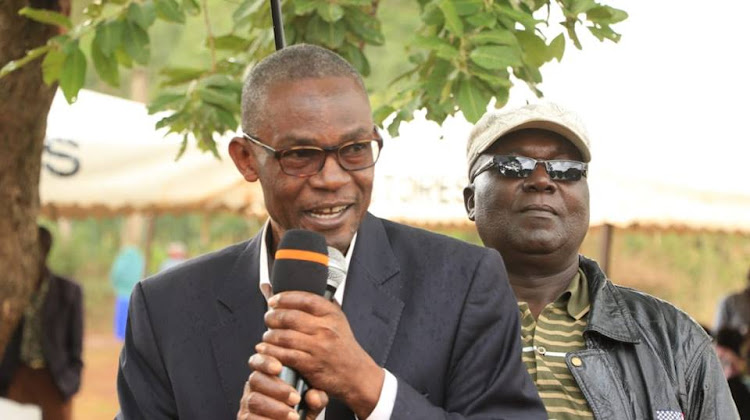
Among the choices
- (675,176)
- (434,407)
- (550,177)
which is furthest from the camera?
(675,176)

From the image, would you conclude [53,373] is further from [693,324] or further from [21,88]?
[693,324]

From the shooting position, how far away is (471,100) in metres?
4.05

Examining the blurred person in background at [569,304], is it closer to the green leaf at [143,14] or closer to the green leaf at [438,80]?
the green leaf at [438,80]

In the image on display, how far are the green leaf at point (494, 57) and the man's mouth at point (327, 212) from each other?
141 centimetres

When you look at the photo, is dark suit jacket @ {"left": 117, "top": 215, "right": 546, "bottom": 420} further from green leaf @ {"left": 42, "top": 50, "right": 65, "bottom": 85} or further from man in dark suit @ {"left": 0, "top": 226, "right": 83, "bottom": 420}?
man in dark suit @ {"left": 0, "top": 226, "right": 83, "bottom": 420}

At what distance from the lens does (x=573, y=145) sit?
3.78 meters

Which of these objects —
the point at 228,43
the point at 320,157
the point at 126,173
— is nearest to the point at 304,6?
the point at 228,43

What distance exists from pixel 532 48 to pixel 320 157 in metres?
1.84

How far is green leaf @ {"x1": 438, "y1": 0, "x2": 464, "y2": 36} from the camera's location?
3984mm

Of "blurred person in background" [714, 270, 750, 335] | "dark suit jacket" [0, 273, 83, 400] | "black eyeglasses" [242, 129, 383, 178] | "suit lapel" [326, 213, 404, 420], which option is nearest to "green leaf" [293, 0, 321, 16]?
"suit lapel" [326, 213, 404, 420]

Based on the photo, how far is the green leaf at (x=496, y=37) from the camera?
399 cm

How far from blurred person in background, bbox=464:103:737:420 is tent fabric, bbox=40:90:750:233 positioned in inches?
158

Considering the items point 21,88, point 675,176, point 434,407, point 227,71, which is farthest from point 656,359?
point 675,176

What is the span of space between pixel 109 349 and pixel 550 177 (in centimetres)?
2844
